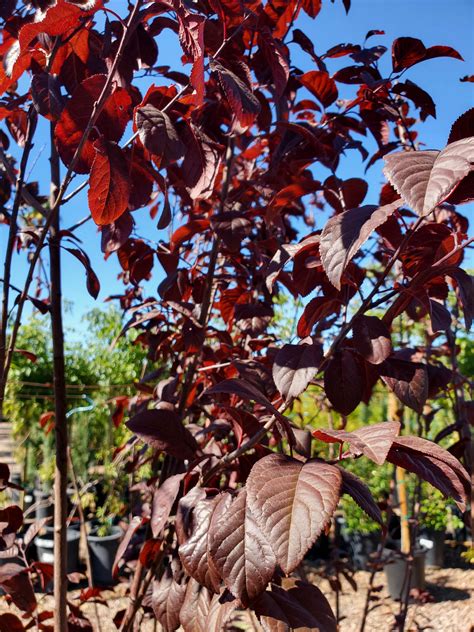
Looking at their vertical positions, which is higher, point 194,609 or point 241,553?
point 241,553

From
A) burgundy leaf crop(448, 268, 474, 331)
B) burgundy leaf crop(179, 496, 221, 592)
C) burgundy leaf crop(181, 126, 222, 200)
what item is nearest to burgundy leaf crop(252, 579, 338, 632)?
burgundy leaf crop(179, 496, 221, 592)

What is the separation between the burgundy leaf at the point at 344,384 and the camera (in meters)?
0.86

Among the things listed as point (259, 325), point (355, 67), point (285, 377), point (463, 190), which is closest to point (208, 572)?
point (285, 377)

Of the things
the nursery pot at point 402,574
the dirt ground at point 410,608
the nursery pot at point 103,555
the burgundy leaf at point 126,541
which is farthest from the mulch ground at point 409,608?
the burgundy leaf at point 126,541

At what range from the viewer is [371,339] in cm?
82

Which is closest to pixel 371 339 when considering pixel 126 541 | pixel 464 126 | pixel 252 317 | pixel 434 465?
pixel 434 465

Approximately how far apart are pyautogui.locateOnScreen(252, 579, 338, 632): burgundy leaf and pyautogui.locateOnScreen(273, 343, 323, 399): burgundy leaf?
29cm

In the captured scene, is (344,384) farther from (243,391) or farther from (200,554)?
(200,554)

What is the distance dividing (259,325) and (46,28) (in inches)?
33.6

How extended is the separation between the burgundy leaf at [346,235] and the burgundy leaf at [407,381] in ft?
1.00

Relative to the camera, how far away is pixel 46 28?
0.75m

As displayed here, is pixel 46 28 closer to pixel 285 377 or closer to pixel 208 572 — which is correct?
pixel 285 377

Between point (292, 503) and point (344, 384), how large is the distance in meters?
0.33

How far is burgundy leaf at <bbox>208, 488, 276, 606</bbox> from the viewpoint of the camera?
24.3 inches
